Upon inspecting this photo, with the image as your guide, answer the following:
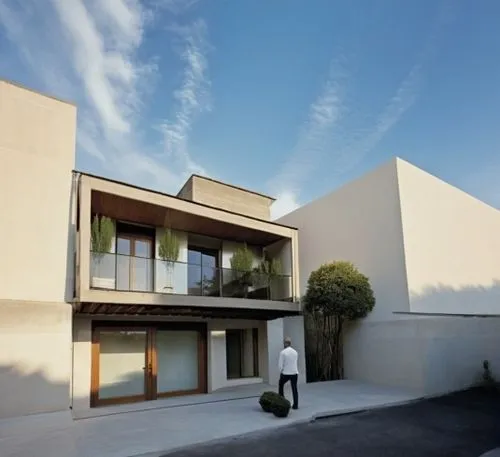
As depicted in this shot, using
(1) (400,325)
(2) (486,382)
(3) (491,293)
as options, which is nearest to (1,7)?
(1) (400,325)

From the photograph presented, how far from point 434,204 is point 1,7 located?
13.9 m

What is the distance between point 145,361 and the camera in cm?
1205

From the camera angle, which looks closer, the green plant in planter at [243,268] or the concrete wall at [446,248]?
the green plant in planter at [243,268]

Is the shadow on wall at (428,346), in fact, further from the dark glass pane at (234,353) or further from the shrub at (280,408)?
the shrub at (280,408)

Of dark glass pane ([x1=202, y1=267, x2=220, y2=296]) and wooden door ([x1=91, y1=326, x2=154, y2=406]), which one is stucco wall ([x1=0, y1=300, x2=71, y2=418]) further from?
dark glass pane ([x1=202, y1=267, x2=220, y2=296])

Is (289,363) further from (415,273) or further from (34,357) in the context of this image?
(415,273)

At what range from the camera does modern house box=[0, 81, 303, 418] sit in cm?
972

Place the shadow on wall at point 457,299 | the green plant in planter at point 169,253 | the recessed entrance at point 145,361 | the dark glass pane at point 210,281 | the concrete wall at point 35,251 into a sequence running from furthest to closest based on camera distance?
the shadow on wall at point 457,299 → the dark glass pane at point 210,281 → the green plant in planter at point 169,253 → the recessed entrance at point 145,361 → the concrete wall at point 35,251

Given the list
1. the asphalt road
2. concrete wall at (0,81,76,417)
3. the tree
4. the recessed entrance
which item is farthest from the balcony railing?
the asphalt road

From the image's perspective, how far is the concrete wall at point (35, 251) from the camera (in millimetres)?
9398

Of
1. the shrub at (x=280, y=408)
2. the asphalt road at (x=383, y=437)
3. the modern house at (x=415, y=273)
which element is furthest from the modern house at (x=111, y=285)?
the asphalt road at (x=383, y=437)

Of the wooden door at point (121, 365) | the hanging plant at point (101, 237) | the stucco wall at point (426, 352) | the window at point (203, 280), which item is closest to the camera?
the hanging plant at point (101, 237)

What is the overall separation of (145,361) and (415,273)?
8.78 metres

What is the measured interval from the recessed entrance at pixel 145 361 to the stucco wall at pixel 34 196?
2206mm
